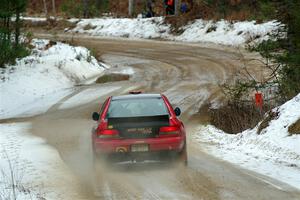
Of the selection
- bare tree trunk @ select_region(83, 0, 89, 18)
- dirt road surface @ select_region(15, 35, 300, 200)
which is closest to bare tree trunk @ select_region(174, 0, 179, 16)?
dirt road surface @ select_region(15, 35, 300, 200)

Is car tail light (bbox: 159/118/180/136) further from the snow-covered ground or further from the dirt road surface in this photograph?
the snow-covered ground

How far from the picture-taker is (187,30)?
42844 millimetres

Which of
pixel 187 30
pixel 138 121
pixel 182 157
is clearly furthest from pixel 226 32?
pixel 138 121

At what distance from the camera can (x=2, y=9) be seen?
24.5 metres

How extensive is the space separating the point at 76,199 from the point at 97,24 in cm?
4663

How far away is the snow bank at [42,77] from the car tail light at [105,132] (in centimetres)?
1090

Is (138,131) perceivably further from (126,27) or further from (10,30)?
(126,27)

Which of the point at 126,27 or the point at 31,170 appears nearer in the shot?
the point at 31,170

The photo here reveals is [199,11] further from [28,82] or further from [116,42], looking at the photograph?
[28,82]

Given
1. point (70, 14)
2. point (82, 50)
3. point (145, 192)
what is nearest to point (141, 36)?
point (82, 50)

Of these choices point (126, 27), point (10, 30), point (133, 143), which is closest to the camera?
point (133, 143)

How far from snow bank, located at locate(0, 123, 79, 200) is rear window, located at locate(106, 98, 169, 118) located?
152 centimetres

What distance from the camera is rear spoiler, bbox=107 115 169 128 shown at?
10.4m

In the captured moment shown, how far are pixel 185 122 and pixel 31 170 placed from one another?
7409 millimetres
